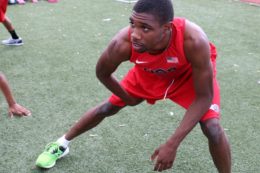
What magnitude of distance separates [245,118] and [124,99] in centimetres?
158

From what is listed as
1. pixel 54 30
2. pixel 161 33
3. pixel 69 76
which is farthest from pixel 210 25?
pixel 161 33

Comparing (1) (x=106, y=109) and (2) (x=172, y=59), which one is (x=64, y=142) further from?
(2) (x=172, y=59)

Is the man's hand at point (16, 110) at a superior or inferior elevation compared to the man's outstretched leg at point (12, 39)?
superior

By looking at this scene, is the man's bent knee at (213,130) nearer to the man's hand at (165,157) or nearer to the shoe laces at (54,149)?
the man's hand at (165,157)

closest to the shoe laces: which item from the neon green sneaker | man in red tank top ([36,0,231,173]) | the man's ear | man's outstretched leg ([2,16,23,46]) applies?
the neon green sneaker

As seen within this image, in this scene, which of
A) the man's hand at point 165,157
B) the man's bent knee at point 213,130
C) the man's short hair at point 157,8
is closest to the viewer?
the man's short hair at point 157,8

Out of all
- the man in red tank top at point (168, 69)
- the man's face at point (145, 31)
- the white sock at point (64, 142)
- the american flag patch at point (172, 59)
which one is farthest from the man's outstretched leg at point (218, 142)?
the white sock at point (64, 142)

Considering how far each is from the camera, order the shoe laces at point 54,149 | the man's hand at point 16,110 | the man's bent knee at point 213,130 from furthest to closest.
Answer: the man's hand at point 16,110 < the shoe laces at point 54,149 < the man's bent knee at point 213,130

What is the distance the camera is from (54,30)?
6.33m

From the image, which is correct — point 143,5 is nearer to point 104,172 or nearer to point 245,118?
point 104,172

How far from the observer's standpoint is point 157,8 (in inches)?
78.5

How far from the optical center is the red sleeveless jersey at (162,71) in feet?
7.24

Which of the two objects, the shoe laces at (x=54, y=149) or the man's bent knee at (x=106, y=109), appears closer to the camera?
the man's bent knee at (x=106, y=109)

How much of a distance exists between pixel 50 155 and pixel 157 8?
59.2 inches
